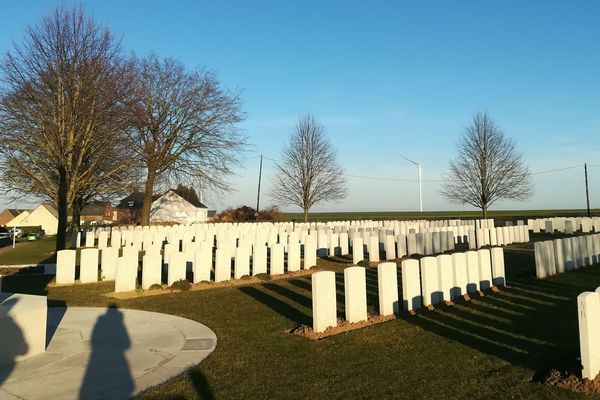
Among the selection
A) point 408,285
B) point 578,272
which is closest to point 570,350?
point 408,285

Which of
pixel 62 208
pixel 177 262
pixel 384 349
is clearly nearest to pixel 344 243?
pixel 177 262

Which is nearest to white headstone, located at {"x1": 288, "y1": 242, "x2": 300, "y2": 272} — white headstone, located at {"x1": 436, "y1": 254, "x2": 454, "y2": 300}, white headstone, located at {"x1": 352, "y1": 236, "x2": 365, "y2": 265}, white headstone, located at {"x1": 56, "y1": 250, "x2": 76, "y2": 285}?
white headstone, located at {"x1": 352, "y1": 236, "x2": 365, "y2": 265}

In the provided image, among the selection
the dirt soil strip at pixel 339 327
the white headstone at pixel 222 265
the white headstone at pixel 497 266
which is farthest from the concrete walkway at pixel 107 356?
the white headstone at pixel 497 266

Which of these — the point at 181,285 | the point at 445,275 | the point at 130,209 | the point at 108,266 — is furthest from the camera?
the point at 130,209

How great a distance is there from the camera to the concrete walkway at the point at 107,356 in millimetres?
4127

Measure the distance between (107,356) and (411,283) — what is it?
15.7 feet

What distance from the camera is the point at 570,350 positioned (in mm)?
5059

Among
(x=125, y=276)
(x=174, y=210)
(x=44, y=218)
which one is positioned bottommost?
(x=125, y=276)

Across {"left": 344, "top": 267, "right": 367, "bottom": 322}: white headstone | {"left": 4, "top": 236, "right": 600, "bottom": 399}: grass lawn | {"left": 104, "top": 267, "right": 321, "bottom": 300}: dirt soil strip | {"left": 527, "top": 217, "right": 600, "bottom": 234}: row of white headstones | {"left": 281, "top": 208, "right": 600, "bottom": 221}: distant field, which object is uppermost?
{"left": 281, "top": 208, "right": 600, "bottom": 221}: distant field

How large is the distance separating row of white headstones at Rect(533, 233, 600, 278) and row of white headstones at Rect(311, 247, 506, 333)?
68.6 inches

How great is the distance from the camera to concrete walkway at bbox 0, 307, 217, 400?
413cm

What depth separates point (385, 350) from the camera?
5.34m

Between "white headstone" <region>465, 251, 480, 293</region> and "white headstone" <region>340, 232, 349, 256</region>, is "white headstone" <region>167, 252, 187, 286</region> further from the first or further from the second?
"white headstone" <region>340, 232, 349, 256</region>

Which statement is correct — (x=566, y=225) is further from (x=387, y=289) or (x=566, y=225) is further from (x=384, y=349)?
(x=384, y=349)
